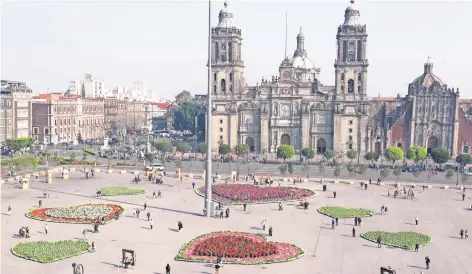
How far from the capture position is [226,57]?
9744cm

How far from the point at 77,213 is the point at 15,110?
66.3 metres

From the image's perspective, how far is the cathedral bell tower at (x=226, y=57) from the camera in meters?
96.6

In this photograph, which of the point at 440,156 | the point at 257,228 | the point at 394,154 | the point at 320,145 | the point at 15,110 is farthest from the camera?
the point at 15,110

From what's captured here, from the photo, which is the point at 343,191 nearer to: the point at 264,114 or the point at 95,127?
the point at 264,114

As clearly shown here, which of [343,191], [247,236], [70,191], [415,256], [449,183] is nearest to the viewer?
[415,256]

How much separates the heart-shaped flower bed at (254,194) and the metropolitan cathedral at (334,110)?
36.7 metres

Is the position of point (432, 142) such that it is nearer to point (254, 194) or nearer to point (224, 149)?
point (224, 149)

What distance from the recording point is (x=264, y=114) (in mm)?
95875

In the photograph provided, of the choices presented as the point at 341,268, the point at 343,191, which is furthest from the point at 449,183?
the point at 341,268

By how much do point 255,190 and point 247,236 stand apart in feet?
58.0

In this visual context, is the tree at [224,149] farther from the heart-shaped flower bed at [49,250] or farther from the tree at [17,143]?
the heart-shaped flower bed at [49,250]

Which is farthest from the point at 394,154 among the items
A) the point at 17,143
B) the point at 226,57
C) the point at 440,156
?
the point at 17,143

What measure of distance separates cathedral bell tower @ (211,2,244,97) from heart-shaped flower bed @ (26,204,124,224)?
173 feet

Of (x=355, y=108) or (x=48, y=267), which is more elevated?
(x=355, y=108)
